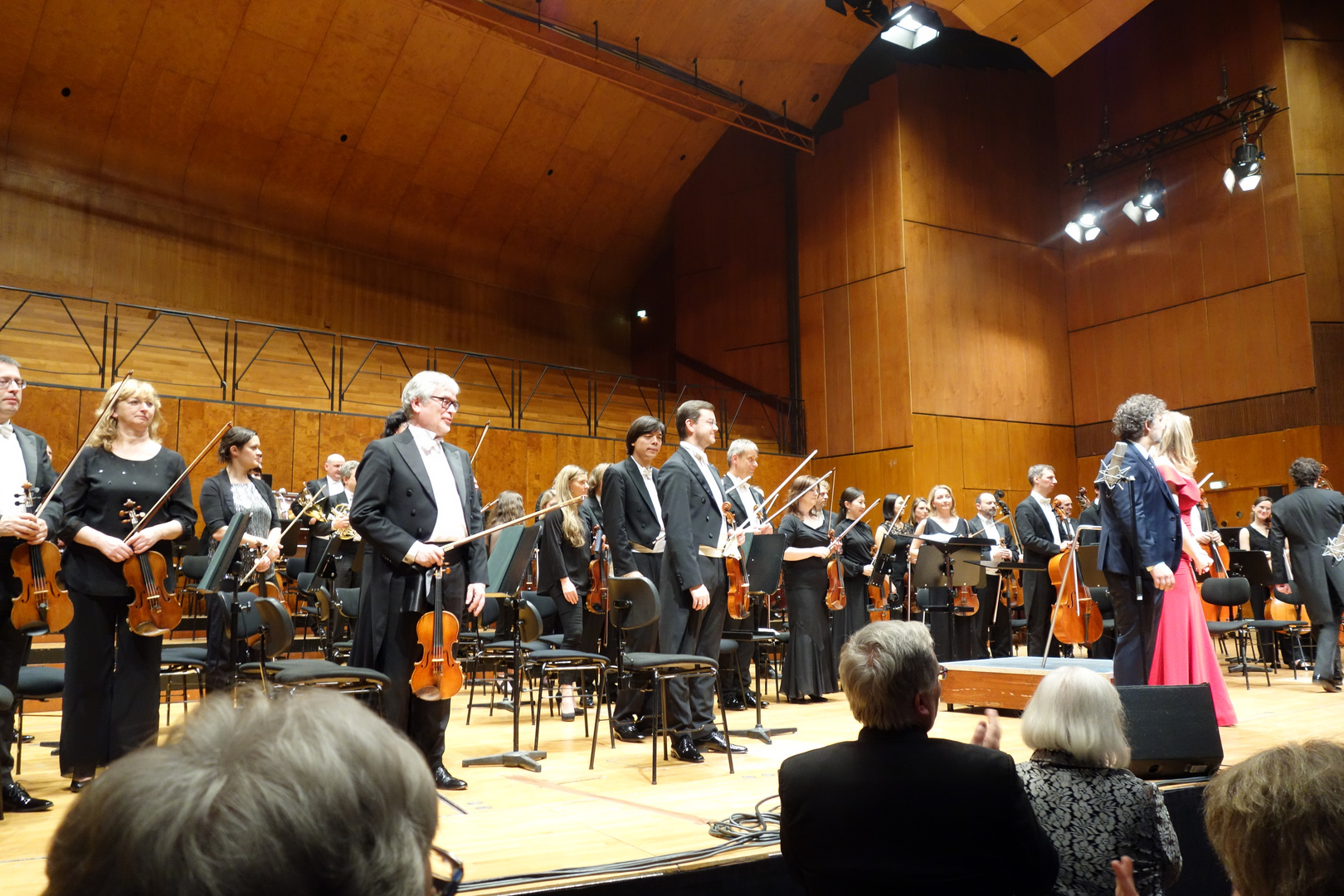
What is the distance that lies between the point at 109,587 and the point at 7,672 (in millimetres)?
455

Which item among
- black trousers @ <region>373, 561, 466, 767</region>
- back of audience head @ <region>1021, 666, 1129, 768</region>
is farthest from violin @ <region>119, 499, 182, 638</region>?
back of audience head @ <region>1021, 666, 1129, 768</region>

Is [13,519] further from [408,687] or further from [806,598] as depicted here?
[806,598]

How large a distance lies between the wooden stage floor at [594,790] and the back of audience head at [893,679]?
83cm

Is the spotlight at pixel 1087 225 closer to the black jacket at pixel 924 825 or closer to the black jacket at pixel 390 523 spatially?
the black jacket at pixel 390 523

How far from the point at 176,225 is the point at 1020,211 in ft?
35.1

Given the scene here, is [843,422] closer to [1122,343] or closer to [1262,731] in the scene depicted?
[1122,343]

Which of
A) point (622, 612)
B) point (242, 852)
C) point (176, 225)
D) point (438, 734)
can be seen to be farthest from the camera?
point (176, 225)

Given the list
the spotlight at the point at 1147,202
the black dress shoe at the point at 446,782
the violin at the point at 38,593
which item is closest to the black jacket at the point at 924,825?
the black dress shoe at the point at 446,782

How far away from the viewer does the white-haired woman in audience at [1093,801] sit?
6.51 feet

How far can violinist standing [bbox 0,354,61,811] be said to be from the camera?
334cm

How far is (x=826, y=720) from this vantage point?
5.87 meters

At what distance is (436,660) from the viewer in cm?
358

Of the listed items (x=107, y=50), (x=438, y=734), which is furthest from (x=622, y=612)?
(x=107, y=50)

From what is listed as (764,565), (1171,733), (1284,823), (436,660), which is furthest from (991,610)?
(1284,823)
